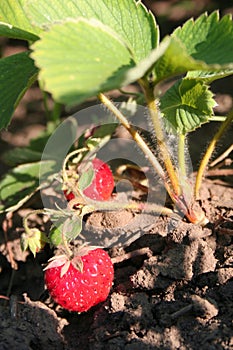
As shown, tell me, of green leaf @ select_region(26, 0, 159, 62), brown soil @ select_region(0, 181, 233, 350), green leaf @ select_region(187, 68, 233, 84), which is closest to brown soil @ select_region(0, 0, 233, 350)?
brown soil @ select_region(0, 181, 233, 350)

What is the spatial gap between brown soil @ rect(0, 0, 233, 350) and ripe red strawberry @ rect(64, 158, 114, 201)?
7cm

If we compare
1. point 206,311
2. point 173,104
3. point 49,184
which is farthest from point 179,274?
point 49,184

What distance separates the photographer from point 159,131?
1403mm

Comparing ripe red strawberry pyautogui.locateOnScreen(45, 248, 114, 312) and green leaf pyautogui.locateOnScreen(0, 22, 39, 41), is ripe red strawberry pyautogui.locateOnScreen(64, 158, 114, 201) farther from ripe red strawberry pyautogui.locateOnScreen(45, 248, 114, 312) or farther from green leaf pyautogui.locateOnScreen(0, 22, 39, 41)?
green leaf pyautogui.locateOnScreen(0, 22, 39, 41)

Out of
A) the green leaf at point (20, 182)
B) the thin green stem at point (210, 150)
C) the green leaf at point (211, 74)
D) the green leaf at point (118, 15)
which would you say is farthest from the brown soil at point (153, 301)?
the green leaf at point (118, 15)

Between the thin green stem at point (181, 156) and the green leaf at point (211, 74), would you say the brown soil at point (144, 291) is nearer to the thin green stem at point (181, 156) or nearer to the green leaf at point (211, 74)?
the thin green stem at point (181, 156)

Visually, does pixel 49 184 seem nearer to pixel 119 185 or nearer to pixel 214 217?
pixel 119 185

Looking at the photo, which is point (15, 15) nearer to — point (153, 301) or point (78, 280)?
point (78, 280)

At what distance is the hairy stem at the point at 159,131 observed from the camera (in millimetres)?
1297

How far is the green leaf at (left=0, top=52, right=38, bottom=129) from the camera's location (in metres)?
1.46

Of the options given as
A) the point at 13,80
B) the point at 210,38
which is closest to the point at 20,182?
the point at 13,80

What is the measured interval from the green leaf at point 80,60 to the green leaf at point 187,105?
12.8 inches

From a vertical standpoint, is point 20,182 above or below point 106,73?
below

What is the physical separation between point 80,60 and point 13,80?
16.9 inches
